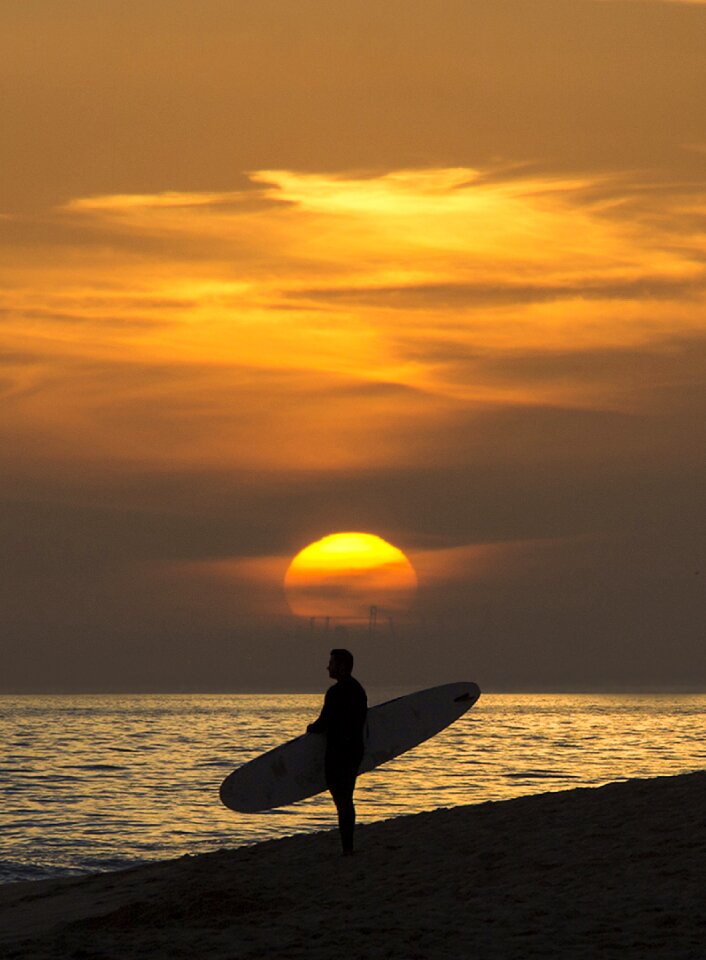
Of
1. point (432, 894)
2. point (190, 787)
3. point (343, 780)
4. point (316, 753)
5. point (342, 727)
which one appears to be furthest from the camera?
point (190, 787)

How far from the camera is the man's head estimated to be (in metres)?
13.2

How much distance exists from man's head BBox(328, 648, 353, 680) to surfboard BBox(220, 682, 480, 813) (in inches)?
60.0

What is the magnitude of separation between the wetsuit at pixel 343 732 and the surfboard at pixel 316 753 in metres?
1.30

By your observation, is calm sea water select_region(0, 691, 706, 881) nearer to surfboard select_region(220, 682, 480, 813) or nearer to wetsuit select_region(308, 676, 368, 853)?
surfboard select_region(220, 682, 480, 813)

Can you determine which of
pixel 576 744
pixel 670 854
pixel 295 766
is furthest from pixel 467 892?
pixel 576 744

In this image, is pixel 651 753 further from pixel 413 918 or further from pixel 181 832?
pixel 413 918

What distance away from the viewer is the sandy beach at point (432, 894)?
32.4 ft

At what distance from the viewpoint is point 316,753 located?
51.2 ft

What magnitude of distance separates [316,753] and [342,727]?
2.58m

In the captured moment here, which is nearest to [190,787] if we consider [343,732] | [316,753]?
[316,753]

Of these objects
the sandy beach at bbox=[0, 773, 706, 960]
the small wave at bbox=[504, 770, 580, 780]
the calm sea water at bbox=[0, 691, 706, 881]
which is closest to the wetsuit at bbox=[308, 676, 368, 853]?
the sandy beach at bbox=[0, 773, 706, 960]

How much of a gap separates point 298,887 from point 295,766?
3.02 m

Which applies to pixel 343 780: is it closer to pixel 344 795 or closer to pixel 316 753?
pixel 344 795

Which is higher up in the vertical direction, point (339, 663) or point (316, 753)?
point (339, 663)
